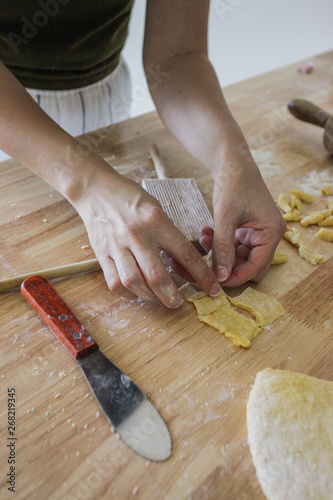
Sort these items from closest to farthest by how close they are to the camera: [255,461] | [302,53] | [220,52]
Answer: [255,461] < [220,52] < [302,53]

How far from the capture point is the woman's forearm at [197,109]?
118 cm

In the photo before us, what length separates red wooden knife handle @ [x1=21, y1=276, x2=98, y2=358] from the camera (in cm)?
81

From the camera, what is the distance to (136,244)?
868 mm

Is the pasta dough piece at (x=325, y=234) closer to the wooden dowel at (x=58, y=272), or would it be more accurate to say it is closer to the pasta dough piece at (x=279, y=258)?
the pasta dough piece at (x=279, y=258)

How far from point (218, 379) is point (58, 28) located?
3.90 feet

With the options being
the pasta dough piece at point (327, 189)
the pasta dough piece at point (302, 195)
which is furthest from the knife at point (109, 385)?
the pasta dough piece at point (327, 189)

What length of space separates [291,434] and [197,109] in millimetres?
962

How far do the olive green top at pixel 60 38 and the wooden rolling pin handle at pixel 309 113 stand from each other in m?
0.75

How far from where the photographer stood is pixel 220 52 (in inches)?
137

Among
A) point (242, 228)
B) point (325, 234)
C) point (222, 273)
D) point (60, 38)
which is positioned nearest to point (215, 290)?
point (222, 273)

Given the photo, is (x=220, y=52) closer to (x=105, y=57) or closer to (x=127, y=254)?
(x=105, y=57)

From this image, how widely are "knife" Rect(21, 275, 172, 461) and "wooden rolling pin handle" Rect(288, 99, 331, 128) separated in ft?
4.19

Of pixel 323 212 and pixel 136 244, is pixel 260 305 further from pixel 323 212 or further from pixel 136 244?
pixel 323 212

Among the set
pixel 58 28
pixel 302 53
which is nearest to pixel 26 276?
pixel 58 28
